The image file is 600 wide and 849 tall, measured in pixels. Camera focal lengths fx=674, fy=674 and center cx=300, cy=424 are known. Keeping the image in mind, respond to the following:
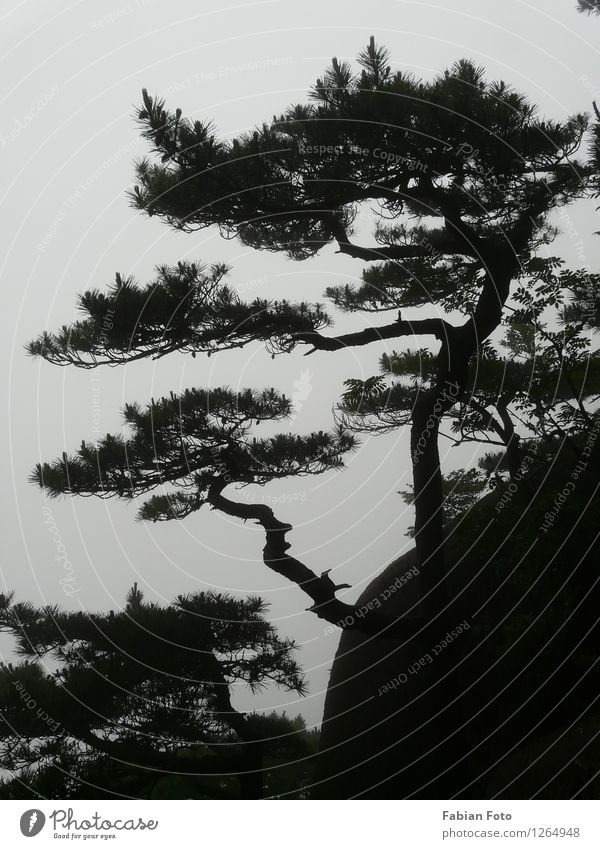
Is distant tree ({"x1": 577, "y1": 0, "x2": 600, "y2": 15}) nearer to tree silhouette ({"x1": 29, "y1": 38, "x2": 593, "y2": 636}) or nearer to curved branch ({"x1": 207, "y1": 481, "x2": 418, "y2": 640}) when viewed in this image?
tree silhouette ({"x1": 29, "y1": 38, "x2": 593, "y2": 636})

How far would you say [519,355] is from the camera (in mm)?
2045

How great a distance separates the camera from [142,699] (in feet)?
6.15

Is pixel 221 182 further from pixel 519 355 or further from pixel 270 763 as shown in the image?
pixel 270 763

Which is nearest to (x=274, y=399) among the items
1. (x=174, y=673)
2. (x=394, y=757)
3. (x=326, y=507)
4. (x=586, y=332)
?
(x=326, y=507)

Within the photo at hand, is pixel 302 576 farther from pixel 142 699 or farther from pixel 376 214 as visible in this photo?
pixel 376 214

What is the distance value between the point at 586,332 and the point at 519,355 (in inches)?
8.6
